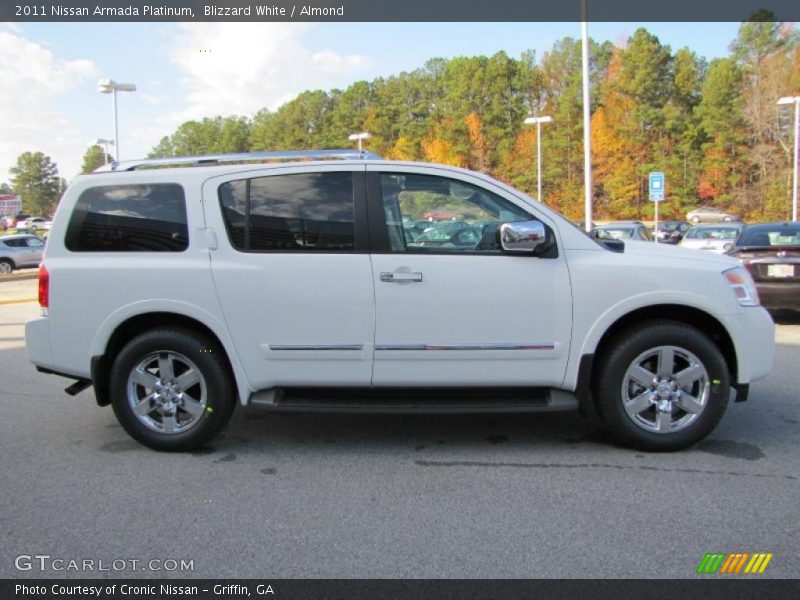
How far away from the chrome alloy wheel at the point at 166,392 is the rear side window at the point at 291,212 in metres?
0.92

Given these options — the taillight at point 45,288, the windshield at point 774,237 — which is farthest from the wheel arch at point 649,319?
the windshield at point 774,237

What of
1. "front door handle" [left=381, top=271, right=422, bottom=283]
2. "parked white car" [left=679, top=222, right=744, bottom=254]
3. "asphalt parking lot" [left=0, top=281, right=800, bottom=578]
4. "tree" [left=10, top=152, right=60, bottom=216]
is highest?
"tree" [left=10, top=152, right=60, bottom=216]

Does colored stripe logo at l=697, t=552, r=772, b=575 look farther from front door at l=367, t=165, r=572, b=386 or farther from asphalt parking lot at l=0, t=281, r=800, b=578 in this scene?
front door at l=367, t=165, r=572, b=386

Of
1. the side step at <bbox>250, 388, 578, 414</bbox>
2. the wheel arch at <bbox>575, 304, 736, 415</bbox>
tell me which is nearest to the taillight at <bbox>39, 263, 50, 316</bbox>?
the side step at <bbox>250, 388, 578, 414</bbox>

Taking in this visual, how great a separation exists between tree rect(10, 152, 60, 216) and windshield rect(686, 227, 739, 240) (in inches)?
5517

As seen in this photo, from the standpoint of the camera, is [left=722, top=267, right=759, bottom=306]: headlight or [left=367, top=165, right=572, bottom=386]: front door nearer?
[left=367, top=165, right=572, bottom=386]: front door

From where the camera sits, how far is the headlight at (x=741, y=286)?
14.0ft

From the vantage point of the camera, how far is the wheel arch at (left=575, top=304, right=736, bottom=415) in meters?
4.24

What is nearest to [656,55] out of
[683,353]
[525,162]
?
[525,162]

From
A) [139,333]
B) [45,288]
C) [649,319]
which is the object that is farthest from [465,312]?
[45,288]

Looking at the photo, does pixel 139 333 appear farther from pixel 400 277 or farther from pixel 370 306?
pixel 400 277

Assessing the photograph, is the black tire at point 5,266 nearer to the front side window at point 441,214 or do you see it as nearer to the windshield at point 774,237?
the windshield at point 774,237
